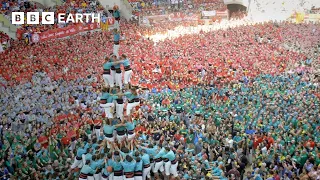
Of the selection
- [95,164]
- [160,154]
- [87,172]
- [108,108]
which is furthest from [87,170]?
[160,154]

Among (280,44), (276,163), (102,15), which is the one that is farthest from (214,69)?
(102,15)

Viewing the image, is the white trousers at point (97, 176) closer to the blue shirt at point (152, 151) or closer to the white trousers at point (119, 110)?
the blue shirt at point (152, 151)

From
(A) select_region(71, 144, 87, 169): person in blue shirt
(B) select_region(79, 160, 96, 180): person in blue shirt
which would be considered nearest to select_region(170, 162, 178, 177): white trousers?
(B) select_region(79, 160, 96, 180): person in blue shirt

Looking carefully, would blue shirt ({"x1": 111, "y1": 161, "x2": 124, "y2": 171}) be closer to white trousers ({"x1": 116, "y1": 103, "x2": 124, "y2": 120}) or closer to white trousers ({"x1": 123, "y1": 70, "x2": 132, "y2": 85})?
white trousers ({"x1": 116, "y1": 103, "x2": 124, "y2": 120})

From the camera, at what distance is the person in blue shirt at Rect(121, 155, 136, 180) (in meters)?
8.61

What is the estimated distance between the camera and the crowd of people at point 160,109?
9.47m

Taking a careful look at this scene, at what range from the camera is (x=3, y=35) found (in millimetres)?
25797

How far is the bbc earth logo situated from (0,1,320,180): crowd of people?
370 cm

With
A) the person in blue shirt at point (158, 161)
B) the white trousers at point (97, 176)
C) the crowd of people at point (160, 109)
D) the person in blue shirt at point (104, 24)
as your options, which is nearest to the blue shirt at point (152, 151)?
the crowd of people at point (160, 109)

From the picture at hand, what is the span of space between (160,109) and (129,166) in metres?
6.78

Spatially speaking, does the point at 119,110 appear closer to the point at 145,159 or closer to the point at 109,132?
the point at 109,132

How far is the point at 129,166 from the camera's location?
8602mm

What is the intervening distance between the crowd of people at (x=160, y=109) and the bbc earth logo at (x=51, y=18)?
3.70 meters

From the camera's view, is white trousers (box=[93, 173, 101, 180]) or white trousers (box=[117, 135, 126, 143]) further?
white trousers (box=[117, 135, 126, 143])
